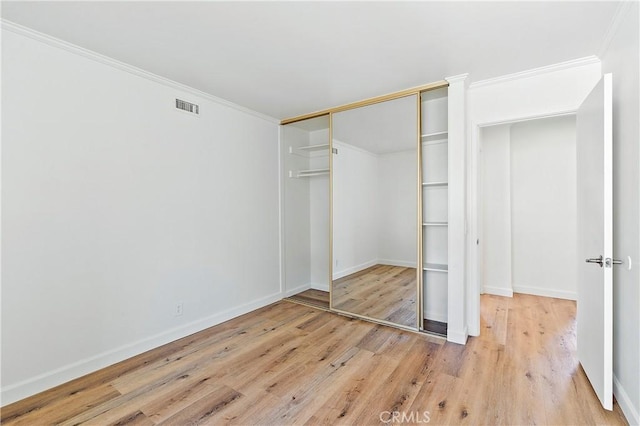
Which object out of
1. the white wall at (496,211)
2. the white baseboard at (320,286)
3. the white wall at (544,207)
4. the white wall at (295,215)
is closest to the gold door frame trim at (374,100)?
the white wall at (295,215)

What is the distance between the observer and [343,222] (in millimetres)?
3777

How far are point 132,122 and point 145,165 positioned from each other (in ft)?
1.27

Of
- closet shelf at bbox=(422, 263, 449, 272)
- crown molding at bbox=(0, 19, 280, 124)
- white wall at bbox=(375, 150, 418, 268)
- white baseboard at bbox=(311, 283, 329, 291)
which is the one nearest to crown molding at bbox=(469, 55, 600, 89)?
white wall at bbox=(375, 150, 418, 268)

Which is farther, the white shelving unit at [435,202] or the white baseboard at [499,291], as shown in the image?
the white baseboard at [499,291]

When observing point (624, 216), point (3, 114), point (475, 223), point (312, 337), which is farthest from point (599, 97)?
point (3, 114)

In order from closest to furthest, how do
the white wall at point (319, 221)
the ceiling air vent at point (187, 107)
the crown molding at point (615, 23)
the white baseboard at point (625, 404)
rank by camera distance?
the white baseboard at point (625, 404), the crown molding at point (615, 23), the ceiling air vent at point (187, 107), the white wall at point (319, 221)

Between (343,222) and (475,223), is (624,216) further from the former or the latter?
(343,222)

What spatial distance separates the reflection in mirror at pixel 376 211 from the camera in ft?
10.4

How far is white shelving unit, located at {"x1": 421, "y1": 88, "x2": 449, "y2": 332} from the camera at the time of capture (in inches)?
120

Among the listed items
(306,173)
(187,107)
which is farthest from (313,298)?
(187,107)

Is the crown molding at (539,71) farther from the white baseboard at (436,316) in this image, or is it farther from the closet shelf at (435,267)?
the white baseboard at (436,316)

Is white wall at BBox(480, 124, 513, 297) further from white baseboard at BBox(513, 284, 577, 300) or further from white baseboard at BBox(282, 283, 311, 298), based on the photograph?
white baseboard at BBox(282, 283, 311, 298)

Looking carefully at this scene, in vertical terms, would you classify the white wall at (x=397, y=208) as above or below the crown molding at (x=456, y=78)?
below

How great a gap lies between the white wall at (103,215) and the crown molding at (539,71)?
2726mm
